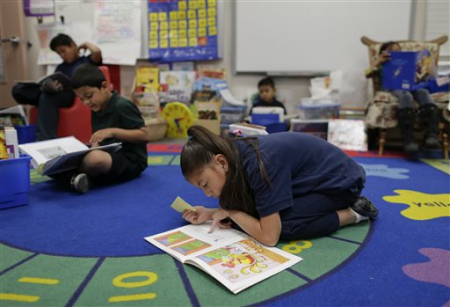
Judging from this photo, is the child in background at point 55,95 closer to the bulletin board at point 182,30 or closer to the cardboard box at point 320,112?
the bulletin board at point 182,30

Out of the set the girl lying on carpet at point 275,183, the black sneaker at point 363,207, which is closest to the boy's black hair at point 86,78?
the girl lying on carpet at point 275,183

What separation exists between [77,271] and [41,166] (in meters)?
0.82

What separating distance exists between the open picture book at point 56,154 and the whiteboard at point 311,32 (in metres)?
1.97

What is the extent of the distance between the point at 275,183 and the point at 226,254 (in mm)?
255

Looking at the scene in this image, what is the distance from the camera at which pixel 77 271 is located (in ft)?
3.48

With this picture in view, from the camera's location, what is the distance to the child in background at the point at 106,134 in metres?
1.81

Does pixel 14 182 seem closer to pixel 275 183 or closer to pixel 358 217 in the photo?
pixel 275 183

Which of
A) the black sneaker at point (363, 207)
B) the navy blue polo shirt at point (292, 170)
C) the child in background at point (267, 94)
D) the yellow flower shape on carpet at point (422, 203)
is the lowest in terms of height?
the yellow flower shape on carpet at point (422, 203)

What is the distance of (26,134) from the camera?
279 cm

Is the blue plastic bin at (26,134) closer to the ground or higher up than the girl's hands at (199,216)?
higher up

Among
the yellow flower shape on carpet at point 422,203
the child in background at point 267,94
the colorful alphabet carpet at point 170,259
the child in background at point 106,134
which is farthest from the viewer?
the child in background at point 267,94

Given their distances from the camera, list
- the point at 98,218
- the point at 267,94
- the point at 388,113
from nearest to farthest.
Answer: the point at 98,218, the point at 388,113, the point at 267,94

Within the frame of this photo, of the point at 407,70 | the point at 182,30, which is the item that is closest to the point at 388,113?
the point at 407,70

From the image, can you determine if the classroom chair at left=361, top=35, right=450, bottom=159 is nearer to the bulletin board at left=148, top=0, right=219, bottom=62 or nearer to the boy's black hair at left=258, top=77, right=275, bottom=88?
the boy's black hair at left=258, top=77, right=275, bottom=88
